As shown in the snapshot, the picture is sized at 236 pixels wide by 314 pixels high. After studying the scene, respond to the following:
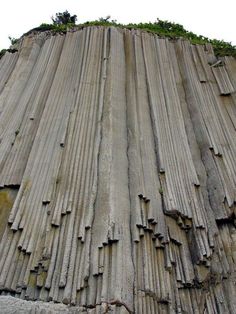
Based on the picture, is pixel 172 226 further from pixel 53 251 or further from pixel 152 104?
pixel 152 104

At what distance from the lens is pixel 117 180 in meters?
6.96

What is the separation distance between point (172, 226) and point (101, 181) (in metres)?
Answer: 1.28

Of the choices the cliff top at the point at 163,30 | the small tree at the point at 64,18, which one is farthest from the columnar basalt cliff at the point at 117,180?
the small tree at the point at 64,18

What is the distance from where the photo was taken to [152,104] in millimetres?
9250

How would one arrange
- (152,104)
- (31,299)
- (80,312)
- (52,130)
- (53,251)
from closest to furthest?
1. (80,312)
2. (31,299)
3. (53,251)
4. (52,130)
5. (152,104)

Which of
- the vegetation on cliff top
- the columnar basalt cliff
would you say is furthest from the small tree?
the columnar basalt cliff

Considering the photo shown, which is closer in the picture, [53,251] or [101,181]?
[53,251]

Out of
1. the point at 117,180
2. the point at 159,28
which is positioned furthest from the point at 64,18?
the point at 117,180

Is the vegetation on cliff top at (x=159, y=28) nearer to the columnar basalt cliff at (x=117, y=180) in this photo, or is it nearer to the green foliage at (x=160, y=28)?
the green foliage at (x=160, y=28)

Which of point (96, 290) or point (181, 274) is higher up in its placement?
point (181, 274)

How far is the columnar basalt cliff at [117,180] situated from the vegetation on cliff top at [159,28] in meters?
1.08

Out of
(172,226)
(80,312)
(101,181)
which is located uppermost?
(101,181)

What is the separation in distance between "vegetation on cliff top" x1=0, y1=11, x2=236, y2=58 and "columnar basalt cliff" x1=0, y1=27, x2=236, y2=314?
1.08 metres

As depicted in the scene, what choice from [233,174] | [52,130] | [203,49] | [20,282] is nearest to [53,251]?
[20,282]
